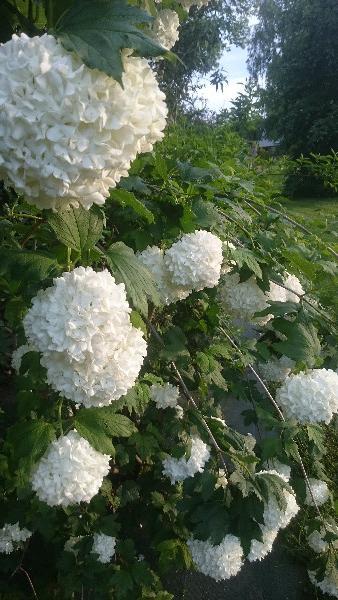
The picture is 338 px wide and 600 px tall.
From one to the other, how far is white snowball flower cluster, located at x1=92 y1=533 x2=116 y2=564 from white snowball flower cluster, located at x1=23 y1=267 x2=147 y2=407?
1.41 metres

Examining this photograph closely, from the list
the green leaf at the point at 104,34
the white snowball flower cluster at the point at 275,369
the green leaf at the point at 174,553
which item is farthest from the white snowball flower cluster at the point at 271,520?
the green leaf at the point at 104,34

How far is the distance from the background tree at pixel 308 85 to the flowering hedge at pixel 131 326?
59.8 feet

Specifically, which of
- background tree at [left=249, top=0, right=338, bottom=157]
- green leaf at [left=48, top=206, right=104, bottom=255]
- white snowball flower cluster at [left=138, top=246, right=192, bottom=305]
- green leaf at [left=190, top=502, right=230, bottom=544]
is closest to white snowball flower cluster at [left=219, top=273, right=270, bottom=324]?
white snowball flower cluster at [left=138, top=246, right=192, bottom=305]

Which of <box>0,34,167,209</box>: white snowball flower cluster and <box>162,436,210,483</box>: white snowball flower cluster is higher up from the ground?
<box>0,34,167,209</box>: white snowball flower cluster

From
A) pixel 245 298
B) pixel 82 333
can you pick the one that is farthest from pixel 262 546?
pixel 82 333

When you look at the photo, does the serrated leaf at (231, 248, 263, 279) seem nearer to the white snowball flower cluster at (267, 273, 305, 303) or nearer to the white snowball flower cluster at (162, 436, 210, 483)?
the white snowball flower cluster at (267, 273, 305, 303)

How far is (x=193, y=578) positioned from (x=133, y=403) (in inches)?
89.9

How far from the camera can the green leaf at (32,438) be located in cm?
138

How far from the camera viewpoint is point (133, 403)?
1571 millimetres

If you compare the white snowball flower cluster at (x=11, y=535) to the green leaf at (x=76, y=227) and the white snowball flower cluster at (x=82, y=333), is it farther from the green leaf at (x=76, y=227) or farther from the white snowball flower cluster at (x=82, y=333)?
the green leaf at (x=76, y=227)

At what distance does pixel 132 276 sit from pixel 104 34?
23.6 inches

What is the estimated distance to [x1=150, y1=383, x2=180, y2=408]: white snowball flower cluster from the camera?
252 centimetres

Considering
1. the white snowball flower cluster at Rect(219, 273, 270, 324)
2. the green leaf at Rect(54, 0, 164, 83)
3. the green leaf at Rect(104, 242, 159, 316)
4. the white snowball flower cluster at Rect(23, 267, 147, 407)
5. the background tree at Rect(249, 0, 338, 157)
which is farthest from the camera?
the background tree at Rect(249, 0, 338, 157)

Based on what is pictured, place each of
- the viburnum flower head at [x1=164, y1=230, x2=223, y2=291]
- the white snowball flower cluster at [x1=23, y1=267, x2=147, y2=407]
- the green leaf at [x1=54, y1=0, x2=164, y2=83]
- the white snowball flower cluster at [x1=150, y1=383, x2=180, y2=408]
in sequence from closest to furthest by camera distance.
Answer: the green leaf at [x1=54, y1=0, x2=164, y2=83], the white snowball flower cluster at [x1=23, y1=267, x2=147, y2=407], the viburnum flower head at [x1=164, y1=230, x2=223, y2=291], the white snowball flower cluster at [x1=150, y1=383, x2=180, y2=408]
